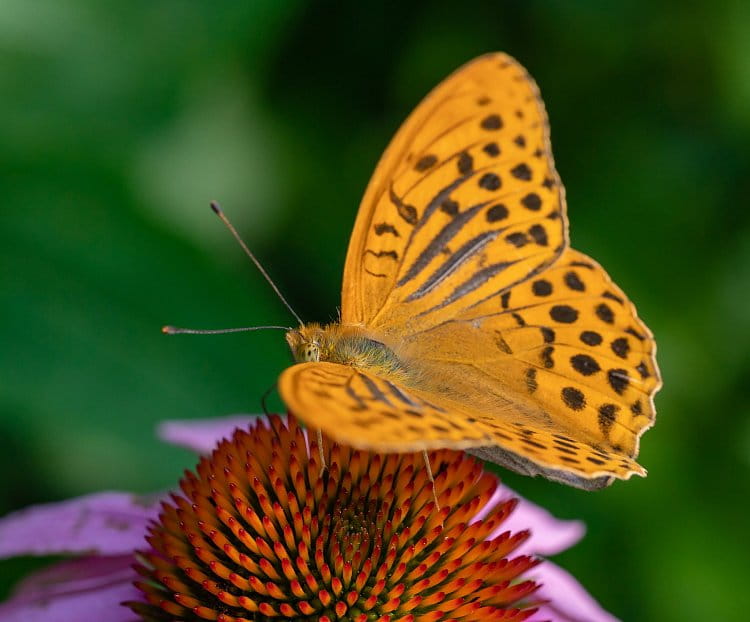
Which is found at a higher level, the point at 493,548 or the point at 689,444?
the point at 689,444

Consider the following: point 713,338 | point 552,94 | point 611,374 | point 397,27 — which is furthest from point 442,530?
point 397,27

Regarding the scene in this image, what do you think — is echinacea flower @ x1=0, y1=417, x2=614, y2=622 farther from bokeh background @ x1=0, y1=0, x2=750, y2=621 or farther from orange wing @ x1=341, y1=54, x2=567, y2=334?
bokeh background @ x1=0, y1=0, x2=750, y2=621

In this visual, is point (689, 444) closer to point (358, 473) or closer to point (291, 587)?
point (358, 473)

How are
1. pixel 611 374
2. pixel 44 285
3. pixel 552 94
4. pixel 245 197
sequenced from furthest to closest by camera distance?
pixel 245 197 < pixel 552 94 < pixel 44 285 < pixel 611 374

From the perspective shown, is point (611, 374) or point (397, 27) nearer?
point (611, 374)

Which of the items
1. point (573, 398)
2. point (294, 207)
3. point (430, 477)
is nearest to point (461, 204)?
point (573, 398)

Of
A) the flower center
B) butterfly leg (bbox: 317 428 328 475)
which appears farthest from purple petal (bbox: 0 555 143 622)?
butterfly leg (bbox: 317 428 328 475)

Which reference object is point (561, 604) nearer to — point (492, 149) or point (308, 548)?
point (308, 548)
